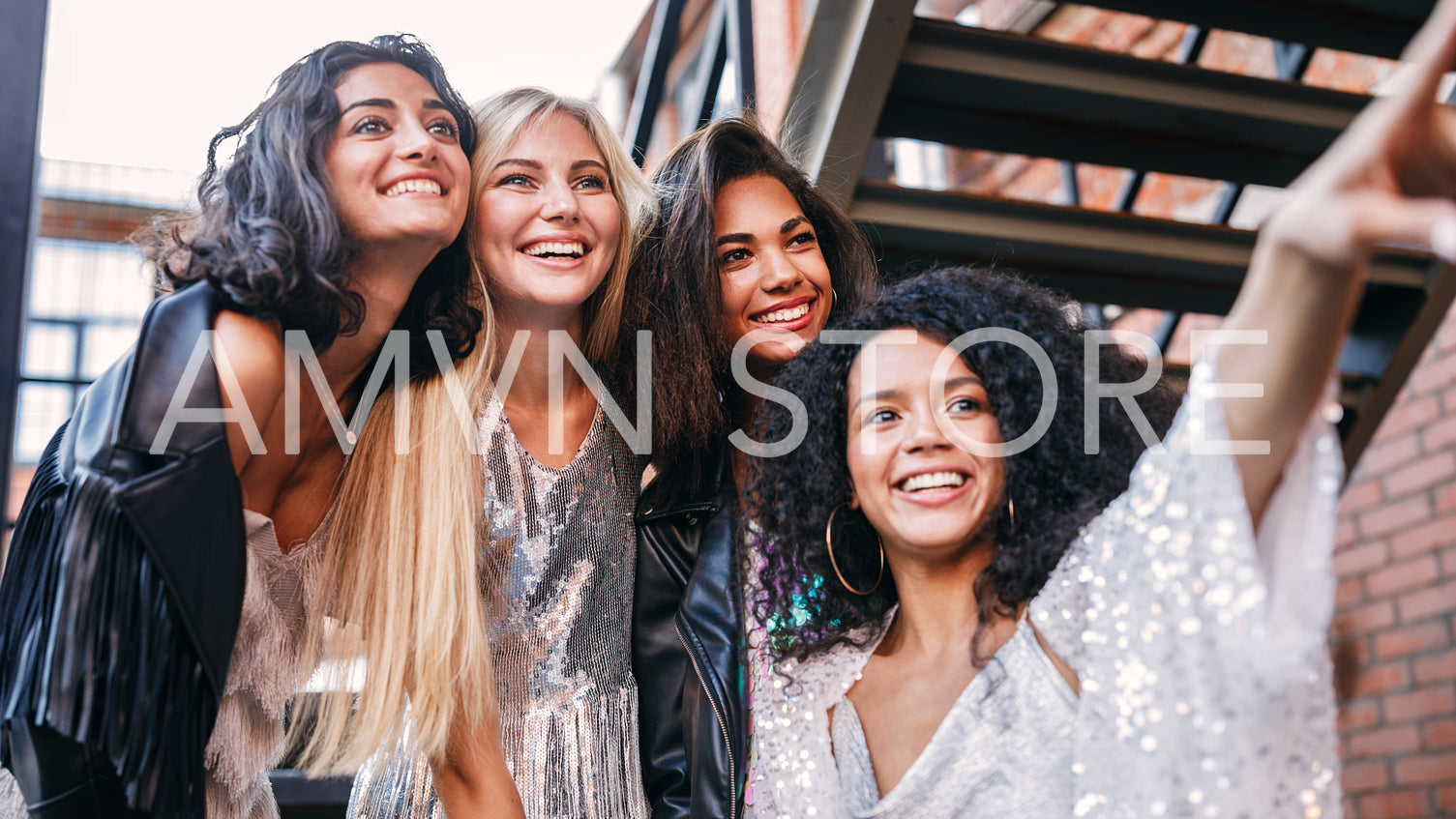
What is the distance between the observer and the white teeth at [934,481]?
1544 mm

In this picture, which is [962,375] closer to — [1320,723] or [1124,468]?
[1124,468]

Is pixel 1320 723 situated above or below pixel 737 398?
below

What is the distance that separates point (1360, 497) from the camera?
3.41m

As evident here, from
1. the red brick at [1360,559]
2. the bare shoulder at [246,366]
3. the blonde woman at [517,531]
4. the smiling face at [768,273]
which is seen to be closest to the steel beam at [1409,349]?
the red brick at [1360,559]

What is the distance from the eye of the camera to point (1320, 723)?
1.15 metres

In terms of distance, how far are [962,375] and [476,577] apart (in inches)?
32.2

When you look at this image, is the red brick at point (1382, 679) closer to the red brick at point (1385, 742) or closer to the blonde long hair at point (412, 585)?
the red brick at point (1385, 742)

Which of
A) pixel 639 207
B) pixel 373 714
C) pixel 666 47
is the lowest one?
pixel 373 714

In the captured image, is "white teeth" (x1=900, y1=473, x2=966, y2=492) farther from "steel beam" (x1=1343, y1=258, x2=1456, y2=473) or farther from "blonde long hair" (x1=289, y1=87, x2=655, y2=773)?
"steel beam" (x1=1343, y1=258, x2=1456, y2=473)

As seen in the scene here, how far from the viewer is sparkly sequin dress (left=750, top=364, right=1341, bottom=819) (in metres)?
1.11

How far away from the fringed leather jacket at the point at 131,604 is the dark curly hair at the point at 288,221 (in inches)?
4.3

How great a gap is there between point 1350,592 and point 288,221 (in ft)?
10.3

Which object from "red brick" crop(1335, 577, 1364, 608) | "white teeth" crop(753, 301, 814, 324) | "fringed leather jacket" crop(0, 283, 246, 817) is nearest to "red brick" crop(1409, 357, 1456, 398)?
"red brick" crop(1335, 577, 1364, 608)

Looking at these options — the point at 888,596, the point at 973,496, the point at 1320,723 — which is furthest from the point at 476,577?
the point at 1320,723
